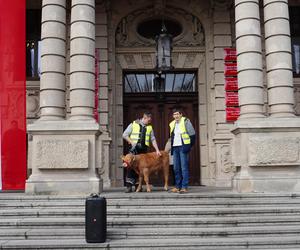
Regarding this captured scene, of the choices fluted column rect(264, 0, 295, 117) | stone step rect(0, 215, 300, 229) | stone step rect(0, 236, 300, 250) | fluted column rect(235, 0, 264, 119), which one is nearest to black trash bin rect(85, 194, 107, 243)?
stone step rect(0, 236, 300, 250)

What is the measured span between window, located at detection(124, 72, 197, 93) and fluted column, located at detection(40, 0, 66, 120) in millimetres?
4752

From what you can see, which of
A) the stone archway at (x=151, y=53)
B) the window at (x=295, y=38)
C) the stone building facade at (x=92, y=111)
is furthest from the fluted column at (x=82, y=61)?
the window at (x=295, y=38)

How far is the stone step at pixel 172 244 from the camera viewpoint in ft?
25.5

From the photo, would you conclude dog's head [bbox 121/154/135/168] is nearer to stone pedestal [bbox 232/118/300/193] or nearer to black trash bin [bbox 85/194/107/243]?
stone pedestal [bbox 232/118/300/193]

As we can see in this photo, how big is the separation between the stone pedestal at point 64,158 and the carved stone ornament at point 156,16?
19.3ft

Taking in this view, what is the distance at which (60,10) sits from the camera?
41.4ft

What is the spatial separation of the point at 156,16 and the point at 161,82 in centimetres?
246

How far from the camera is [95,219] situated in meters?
7.73

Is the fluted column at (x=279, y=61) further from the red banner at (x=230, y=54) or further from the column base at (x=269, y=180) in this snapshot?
the red banner at (x=230, y=54)

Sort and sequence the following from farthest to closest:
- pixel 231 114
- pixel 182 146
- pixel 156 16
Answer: pixel 156 16
pixel 231 114
pixel 182 146

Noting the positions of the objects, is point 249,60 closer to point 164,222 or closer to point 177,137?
point 177,137

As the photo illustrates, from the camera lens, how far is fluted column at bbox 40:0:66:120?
40.1ft

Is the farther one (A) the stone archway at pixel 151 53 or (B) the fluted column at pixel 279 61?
(A) the stone archway at pixel 151 53

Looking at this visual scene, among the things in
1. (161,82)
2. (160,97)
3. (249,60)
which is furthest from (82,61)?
(161,82)
